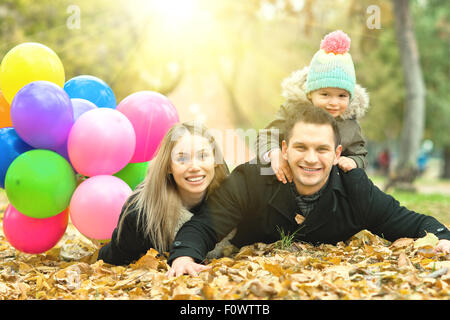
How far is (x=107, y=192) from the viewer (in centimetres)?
383

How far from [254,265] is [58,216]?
6.02 feet

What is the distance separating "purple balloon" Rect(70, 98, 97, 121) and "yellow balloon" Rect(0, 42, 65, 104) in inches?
12.6

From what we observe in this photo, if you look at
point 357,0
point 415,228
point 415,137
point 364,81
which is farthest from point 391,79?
point 415,228

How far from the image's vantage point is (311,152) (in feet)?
11.1

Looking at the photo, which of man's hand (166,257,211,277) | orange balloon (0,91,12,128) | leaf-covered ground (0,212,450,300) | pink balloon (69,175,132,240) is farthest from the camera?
orange balloon (0,91,12,128)

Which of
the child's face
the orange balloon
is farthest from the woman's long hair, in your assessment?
the orange balloon

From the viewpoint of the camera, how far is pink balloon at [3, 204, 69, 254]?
4.09 meters

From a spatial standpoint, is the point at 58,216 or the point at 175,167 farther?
the point at 58,216

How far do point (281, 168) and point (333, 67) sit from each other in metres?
1.13

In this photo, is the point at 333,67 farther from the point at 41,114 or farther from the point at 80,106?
the point at 41,114

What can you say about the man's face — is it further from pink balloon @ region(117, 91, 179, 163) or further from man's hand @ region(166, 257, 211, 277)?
pink balloon @ region(117, 91, 179, 163)

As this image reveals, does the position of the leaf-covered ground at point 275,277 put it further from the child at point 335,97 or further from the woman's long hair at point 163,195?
the child at point 335,97

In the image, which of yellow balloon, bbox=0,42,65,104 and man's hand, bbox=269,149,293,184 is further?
yellow balloon, bbox=0,42,65,104
